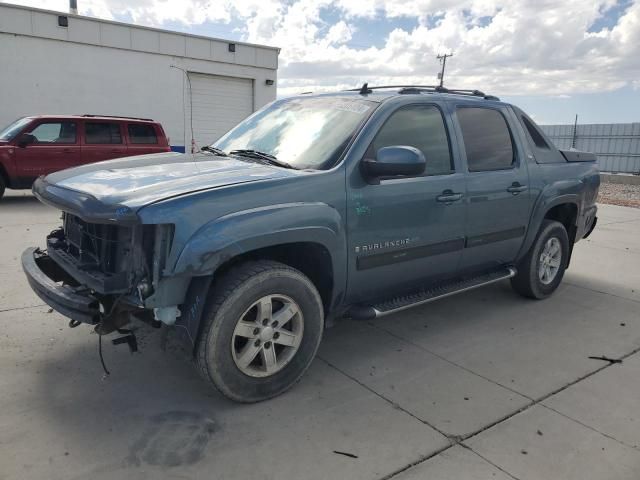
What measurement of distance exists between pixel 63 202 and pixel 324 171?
5.02ft

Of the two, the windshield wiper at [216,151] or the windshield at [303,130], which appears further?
the windshield wiper at [216,151]

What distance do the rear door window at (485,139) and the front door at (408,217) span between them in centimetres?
25

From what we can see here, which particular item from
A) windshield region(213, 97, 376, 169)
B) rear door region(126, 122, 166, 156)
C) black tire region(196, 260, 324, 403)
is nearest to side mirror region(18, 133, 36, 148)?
rear door region(126, 122, 166, 156)

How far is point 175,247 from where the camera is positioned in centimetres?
259

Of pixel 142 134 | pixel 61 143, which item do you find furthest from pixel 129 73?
pixel 61 143

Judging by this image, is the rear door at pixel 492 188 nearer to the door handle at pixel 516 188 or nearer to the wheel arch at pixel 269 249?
the door handle at pixel 516 188

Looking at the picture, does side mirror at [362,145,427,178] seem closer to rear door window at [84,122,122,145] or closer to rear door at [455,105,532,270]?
rear door at [455,105,532,270]

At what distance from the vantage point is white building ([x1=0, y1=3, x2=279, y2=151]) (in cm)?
1454

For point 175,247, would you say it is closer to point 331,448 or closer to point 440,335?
point 331,448

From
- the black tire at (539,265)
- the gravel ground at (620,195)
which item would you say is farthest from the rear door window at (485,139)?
the gravel ground at (620,195)

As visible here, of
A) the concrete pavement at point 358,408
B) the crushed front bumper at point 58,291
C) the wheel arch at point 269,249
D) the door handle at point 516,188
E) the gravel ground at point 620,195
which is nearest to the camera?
the concrete pavement at point 358,408

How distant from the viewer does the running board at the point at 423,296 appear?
3.47 meters

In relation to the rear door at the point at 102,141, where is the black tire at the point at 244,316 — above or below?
below

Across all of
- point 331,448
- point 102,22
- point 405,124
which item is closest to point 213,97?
point 102,22
